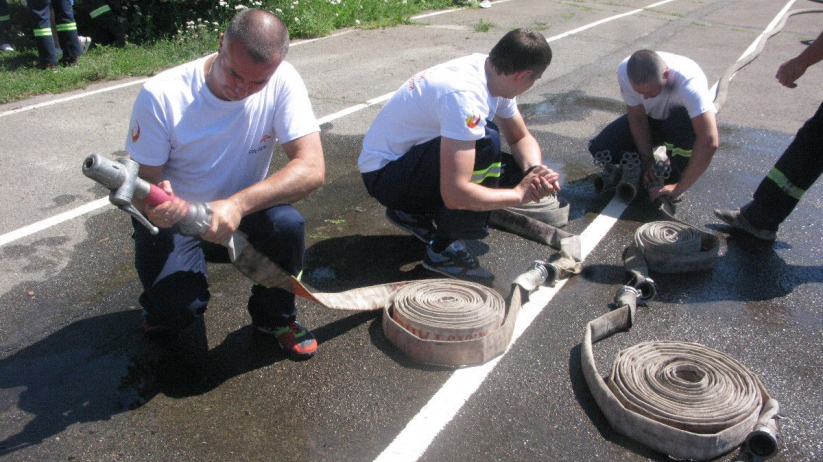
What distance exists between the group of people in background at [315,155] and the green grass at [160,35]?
16.3ft

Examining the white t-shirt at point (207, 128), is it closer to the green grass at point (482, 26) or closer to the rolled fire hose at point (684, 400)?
the rolled fire hose at point (684, 400)

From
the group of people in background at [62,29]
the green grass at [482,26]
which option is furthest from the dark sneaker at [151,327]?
the green grass at [482,26]

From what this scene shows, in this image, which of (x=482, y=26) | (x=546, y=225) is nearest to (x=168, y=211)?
(x=546, y=225)

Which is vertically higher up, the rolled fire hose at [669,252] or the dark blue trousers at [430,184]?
the dark blue trousers at [430,184]

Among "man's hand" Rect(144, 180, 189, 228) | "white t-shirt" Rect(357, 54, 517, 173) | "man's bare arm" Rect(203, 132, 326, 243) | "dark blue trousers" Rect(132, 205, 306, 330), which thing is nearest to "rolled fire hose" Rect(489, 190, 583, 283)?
"white t-shirt" Rect(357, 54, 517, 173)

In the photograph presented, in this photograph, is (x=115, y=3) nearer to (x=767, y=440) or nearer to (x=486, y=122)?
(x=486, y=122)

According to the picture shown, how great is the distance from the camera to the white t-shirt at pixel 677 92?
4699 mm

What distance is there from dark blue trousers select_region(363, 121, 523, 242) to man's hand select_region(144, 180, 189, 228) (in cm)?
162

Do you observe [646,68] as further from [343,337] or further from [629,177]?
[343,337]

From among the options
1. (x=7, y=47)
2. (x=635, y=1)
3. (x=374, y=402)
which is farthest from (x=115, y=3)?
(x=635, y=1)

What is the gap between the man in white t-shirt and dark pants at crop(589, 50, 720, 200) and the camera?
15.4 feet

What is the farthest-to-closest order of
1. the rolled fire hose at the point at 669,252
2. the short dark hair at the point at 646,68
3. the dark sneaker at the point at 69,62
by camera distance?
the dark sneaker at the point at 69,62, the short dark hair at the point at 646,68, the rolled fire hose at the point at 669,252

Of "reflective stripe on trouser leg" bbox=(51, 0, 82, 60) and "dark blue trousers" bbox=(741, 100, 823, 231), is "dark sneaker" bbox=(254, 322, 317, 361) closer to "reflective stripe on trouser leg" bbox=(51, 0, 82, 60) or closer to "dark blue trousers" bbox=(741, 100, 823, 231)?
"dark blue trousers" bbox=(741, 100, 823, 231)

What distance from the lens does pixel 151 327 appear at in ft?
10.9
